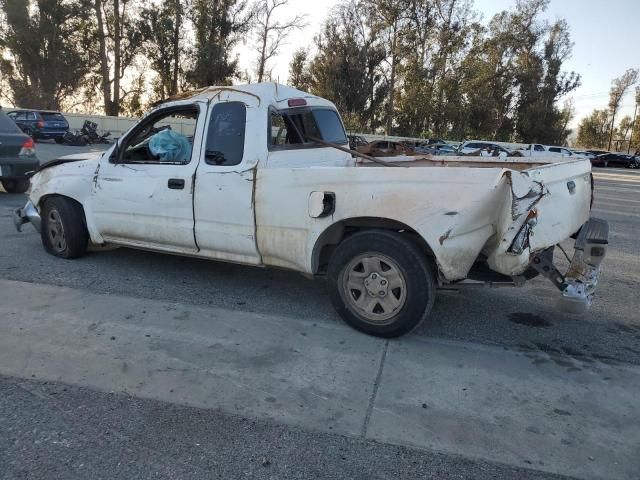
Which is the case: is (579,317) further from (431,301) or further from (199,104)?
(199,104)

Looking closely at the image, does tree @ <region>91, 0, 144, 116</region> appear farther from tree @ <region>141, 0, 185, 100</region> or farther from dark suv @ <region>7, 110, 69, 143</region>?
dark suv @ <region>7, 110, 69, 143</region>

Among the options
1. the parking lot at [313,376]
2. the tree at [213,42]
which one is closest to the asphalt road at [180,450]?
the parking lot at [313,376]

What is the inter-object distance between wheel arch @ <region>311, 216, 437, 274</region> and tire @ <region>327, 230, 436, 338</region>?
0.22 ft

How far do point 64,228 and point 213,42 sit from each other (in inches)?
1422

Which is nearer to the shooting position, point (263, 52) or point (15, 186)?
point (15, 186)

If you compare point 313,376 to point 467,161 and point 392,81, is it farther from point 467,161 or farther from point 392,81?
point 392,81

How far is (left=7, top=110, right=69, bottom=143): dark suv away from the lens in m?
25.7

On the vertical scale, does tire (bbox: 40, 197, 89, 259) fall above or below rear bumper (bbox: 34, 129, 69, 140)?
below

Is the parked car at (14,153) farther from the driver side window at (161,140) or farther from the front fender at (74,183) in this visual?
the driver side window at (161,140)

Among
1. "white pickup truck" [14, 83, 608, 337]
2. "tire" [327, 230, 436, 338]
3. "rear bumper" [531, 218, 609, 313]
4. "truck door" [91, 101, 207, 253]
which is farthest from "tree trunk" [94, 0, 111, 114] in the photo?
"rear bumper" [531, 218, 609, 313]

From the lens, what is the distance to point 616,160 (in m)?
45.9

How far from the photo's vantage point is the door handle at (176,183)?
4.76 metres

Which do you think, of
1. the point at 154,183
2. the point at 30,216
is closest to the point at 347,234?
the point at 154,183

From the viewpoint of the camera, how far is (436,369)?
12.0 ft
